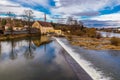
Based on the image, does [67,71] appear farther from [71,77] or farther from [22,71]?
[22,71]

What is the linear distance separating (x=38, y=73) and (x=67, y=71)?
241 cm

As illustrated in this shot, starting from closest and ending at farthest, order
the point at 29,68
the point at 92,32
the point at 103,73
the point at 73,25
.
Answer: the point at 103,73 < the point at 29,68 < the point at 92,32 < the point at 73,25

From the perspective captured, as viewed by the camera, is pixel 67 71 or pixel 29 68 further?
pixel 29 68

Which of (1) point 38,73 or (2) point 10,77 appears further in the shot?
(1) point 38,73

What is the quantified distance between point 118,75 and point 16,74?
25.9 ft

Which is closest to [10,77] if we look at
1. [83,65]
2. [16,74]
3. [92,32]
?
[16,74]

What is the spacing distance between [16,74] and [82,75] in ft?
16.7

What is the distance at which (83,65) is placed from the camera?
1584 cm

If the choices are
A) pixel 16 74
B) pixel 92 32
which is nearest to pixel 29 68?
pixel 16 74

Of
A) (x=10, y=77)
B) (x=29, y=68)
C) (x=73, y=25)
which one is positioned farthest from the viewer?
(x=73, y=25)

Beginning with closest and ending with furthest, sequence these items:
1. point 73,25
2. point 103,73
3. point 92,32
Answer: point 103,73, point 92,32, point 73,25

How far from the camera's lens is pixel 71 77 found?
12.6m

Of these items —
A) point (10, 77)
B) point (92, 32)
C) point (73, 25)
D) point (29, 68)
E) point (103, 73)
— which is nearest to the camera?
point (10, 77)

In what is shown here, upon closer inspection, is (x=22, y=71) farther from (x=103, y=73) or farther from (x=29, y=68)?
(x=103, y=73)
